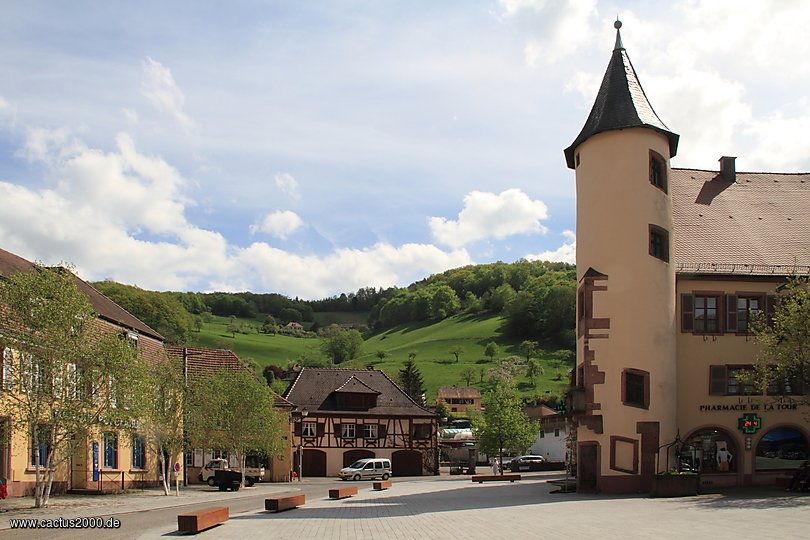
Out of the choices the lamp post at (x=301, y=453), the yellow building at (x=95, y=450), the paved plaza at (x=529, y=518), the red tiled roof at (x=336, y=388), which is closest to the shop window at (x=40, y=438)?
the yellow building at (x=95, y=450)

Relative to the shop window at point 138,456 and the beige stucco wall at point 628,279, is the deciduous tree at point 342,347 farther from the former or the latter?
the beige stucco wall at point 628,279

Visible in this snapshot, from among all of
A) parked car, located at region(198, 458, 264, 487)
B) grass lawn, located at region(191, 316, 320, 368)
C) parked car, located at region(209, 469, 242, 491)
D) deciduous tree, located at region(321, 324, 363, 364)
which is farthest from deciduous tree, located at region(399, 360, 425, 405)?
parked car, located at region(209, 469, 242, 491)

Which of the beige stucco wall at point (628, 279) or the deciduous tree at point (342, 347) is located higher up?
the beige stucco wall at point (628, 279)

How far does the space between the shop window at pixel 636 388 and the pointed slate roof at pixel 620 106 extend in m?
10.4

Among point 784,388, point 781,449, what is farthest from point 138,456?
point 784,388

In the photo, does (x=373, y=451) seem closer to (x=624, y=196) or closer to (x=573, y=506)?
(x=624, y=196)

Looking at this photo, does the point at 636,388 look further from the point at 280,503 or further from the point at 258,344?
the point at 258,344

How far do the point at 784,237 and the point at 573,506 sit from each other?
66.2 ft

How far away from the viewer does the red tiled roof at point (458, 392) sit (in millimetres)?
136000

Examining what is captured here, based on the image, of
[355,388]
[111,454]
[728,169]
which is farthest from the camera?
[355,388]

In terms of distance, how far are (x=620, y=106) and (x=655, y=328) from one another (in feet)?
32.1

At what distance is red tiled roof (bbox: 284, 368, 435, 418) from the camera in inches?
2921

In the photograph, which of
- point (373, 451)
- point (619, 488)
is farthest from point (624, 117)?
point (373, 451)

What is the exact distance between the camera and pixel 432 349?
15475 centimetres
